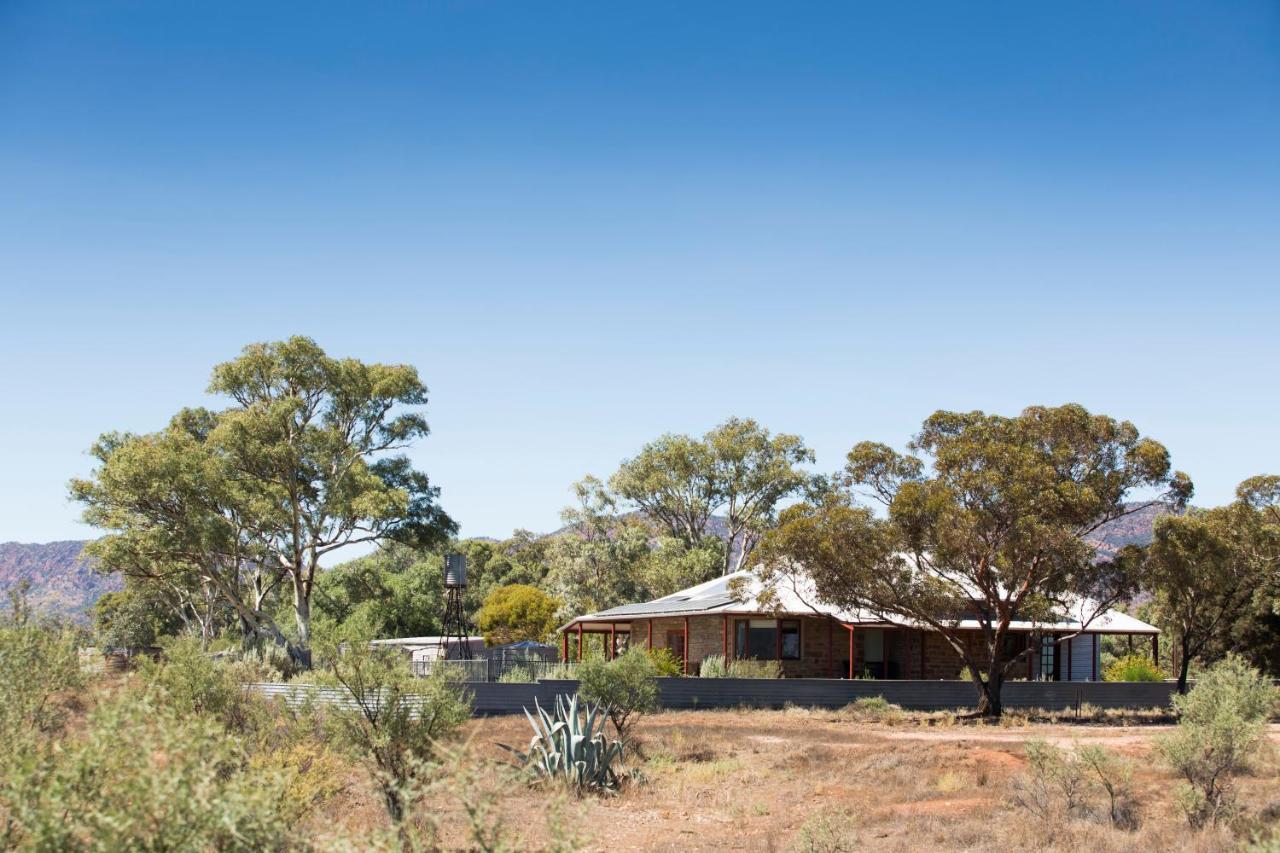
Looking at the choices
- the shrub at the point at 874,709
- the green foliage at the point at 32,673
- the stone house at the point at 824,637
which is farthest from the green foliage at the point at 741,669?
the green foliage at the point at 32,673

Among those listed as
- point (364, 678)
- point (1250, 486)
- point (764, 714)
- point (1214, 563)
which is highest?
point (1250, 486)

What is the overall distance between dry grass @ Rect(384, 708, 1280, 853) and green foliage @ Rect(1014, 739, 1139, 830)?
275 millimetres

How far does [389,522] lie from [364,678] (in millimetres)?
27577

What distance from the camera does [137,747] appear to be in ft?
19.2

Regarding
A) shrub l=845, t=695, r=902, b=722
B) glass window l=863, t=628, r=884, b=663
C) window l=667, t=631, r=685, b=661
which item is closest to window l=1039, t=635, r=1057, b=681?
glass window l=863, t=628, r=884, b=663

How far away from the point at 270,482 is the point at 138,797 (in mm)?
36273

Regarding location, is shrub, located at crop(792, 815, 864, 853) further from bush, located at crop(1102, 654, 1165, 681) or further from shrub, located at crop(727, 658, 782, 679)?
bush, located at crop(1102, 654, 1165, 681)

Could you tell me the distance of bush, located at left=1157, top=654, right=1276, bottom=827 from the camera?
1387 centimetres

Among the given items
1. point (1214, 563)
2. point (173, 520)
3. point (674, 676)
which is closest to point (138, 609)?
point (173, 520)

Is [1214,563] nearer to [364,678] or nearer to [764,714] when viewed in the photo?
[764,714]

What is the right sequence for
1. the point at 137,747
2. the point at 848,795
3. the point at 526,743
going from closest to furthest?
the point at 137,747 < the point at 848,795 < the point at 526,743

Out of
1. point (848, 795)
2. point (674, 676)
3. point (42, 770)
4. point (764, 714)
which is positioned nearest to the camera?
point (42, 770)

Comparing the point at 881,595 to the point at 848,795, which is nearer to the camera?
the point at 848,795

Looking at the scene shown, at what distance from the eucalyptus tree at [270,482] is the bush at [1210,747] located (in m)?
27.5
